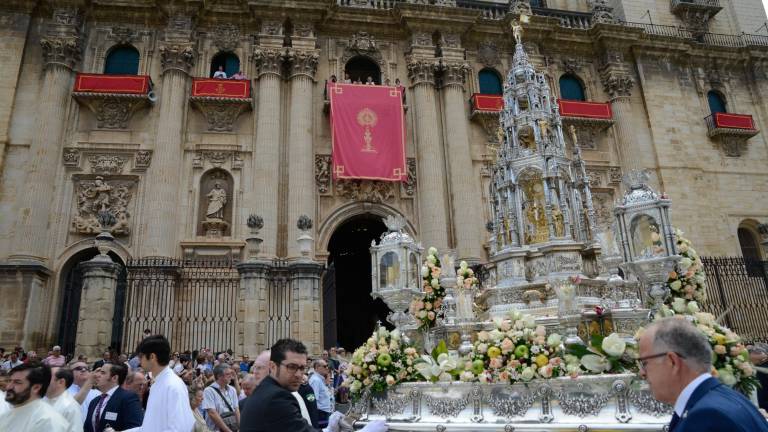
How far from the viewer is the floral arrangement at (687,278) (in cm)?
890

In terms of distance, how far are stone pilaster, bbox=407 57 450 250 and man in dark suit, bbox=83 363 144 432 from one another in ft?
48.1

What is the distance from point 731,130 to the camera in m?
24.0

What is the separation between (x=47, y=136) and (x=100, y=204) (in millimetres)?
2970

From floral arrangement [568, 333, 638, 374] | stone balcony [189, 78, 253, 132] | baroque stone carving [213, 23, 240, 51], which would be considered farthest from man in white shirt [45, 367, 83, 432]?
baroque stone carving [213, 23, 240, 51]

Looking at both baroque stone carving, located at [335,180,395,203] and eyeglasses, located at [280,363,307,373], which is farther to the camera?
baroque stone carving, located at [335,180,395,203]

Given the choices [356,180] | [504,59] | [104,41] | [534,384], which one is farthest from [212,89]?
[534,384]

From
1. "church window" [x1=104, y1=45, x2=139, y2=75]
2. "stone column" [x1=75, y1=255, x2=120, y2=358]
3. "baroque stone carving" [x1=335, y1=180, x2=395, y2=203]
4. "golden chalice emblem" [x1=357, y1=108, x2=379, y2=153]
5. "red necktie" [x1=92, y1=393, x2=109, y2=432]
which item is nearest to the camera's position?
"red necktie" [x1=92, y1=393, x2=109, y2=432]

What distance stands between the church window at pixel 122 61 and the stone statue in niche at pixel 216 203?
235 inches

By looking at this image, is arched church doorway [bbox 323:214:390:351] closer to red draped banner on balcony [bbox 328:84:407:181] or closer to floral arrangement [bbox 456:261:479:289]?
red draped banner on balcony [bbox 328:84:407:181]

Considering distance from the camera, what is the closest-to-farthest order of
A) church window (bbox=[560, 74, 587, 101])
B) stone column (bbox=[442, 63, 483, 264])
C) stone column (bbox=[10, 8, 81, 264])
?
stone column (bbox=[10, 8, 81, 264]) → stone column (bbox=[442, 63, 483, 264]) → church window (bbox=[560, 74, 587, 101])

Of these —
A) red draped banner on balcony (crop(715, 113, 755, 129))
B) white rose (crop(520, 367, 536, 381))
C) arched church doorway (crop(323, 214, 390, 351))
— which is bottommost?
white rose (crop(520, 367, 536, 381))

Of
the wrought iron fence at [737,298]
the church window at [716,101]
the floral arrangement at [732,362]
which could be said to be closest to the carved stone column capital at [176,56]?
the floral arrangement at [732,362]

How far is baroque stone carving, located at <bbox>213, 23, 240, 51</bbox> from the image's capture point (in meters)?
21.3

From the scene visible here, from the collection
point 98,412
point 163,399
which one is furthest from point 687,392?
point 98,412
